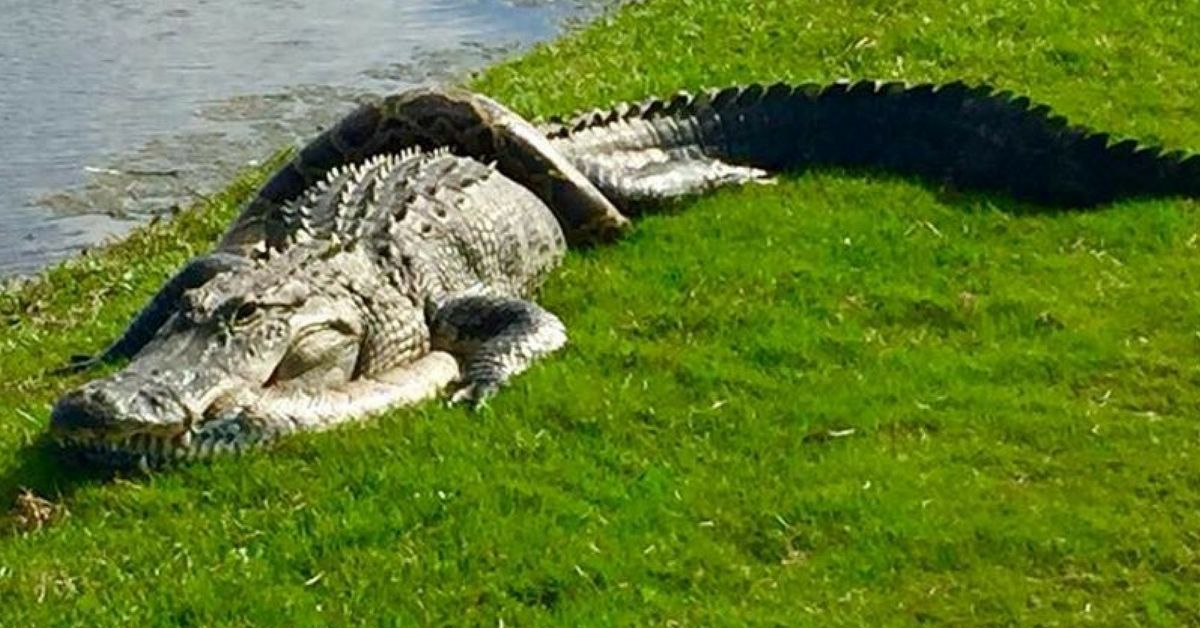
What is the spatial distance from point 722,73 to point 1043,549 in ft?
22.2

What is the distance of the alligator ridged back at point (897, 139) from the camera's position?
29.1 feet

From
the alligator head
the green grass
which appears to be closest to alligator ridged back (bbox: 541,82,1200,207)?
the green grass

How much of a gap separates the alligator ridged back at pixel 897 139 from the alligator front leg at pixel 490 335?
1.67 metres

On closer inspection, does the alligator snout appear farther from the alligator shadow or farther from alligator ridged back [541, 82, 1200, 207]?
alligator ridged back [541, 82, 1200, 207]

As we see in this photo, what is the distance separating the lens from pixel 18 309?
9.24 m

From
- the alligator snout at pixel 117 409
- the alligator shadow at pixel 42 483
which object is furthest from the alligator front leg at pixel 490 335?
the alligator shadow at pixel 42 483

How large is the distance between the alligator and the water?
231cm

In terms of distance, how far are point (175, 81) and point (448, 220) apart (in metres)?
6.06

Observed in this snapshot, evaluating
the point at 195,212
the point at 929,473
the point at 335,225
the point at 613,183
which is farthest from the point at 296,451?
the point at 195,212

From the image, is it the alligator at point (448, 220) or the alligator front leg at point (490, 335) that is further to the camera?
the alligator front leg at point (490, 335)

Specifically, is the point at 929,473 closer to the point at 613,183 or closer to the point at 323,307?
the point at 323,307

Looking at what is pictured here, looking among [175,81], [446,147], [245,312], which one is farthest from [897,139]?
[175,81]

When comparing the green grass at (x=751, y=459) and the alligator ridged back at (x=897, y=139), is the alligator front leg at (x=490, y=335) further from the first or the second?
the alligator ridged back at (x=897, y=139)

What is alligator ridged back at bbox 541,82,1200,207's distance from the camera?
8875mm
